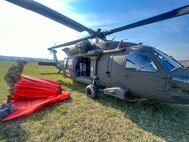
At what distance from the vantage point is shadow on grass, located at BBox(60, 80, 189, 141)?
454 centimetres

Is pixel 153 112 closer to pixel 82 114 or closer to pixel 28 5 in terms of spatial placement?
pixel 82 114

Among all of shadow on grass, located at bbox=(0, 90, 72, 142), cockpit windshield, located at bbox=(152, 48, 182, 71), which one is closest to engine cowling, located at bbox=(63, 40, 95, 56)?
shadow on grass, located at bbox=(0, 90, 72, 142)

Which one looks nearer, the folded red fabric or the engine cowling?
the folded red fabric

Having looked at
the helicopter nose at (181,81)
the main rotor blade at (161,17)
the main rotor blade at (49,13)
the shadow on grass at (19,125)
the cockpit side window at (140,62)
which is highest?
the main rotor blade at (49,13)

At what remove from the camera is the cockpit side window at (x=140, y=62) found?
5299 mm

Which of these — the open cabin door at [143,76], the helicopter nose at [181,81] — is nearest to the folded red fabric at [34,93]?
the open cabin door at [143,76]

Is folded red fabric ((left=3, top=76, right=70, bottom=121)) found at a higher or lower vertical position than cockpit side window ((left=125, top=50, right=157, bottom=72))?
lower

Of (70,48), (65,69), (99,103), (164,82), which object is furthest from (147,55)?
(65,69)

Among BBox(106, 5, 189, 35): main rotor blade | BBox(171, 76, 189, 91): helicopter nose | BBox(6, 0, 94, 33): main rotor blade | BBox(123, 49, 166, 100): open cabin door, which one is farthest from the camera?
BBox(123, 49, 166, 100): open cabin door

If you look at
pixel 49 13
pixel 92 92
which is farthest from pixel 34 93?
pixel 49 13

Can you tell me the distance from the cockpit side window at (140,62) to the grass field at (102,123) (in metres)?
1.43

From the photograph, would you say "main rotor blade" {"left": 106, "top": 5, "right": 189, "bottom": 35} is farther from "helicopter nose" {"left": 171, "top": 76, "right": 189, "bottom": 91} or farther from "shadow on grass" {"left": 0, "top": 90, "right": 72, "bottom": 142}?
"shadow on grass" {"left": 0, "top": 90, "right": 72, "bottom": 142}

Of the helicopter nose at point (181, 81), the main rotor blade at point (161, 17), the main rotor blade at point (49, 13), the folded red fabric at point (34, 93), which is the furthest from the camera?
the folded red fabric at point (34, 93)

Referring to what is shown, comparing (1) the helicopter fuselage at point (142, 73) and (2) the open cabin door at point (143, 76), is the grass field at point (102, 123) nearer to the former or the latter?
(1) the helicopter fuselage at point (142, 73)
